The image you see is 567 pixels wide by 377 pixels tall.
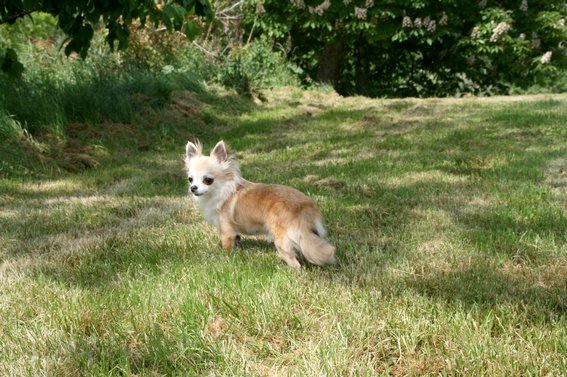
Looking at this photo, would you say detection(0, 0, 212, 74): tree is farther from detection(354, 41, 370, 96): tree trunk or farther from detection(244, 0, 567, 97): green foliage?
detection(354, 41, 370, 96): tree trunk

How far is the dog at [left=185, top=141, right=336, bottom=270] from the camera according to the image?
3393mm

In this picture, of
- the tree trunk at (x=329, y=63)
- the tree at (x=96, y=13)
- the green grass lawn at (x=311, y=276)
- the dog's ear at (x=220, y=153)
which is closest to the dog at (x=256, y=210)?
the dog's ear at (x=220, y=153)

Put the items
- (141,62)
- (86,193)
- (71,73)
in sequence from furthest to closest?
(141,62) < (71,73) < (86,193)

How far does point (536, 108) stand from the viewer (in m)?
11.5

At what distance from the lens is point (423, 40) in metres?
16.2

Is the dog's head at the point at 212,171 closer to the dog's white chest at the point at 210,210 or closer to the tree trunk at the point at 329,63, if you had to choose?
the dog's white chest at the point at 210,210

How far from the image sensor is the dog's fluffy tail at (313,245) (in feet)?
10.8

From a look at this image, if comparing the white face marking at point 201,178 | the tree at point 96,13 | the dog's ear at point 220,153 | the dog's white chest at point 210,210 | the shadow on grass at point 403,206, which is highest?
the tree at point 96,13

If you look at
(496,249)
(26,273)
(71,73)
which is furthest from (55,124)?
(496,249)

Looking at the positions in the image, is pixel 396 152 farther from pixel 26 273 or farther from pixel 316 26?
pixel 316 26

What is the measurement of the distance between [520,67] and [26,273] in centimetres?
1742

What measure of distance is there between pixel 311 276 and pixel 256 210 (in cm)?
74

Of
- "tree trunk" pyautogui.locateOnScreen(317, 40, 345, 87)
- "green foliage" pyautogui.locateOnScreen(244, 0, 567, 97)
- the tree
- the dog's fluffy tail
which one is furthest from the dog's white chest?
"tree trunk" pyautogui.locateOnScreen(317, 40, 345, 87)

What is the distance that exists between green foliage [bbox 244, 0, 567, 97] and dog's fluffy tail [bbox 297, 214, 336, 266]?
1334 cm
